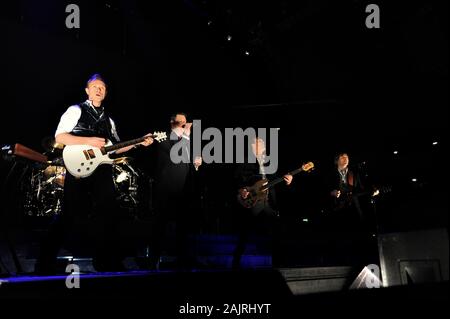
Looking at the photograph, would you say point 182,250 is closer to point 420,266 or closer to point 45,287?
point 45,287

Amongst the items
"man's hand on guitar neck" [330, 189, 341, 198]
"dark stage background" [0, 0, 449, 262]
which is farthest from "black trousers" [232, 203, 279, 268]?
"man's hand on guitar neck" [330, 189, 341, 198]

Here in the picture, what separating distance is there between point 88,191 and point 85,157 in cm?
33

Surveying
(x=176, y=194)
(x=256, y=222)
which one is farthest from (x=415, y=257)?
(x=176, y=194)

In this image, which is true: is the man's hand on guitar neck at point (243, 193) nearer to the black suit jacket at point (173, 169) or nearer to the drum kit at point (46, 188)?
the black suit jacket at point (173, 169)

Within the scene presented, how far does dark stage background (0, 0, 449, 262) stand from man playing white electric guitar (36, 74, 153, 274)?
2.76 metres

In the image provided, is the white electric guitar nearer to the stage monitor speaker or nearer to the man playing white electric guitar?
the man playing white electric guitar

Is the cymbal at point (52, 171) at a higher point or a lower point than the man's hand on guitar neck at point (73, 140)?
higher

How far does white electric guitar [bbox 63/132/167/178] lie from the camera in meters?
3.33

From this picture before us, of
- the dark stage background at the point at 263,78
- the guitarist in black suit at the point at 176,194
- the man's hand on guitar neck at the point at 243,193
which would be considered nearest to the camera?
the guitarist in black suit at the point at 176,194

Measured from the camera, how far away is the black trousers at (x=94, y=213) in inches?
125

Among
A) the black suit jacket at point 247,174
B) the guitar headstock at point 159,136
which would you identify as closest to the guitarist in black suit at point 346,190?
the black suit jacket at point 247,174

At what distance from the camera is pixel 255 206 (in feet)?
15.8

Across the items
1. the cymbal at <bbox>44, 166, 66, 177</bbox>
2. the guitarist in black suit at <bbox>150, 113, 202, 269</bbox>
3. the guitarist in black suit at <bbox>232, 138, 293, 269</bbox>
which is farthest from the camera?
the cymbal at <bbox>44, 166, 66, 177</bbox>
